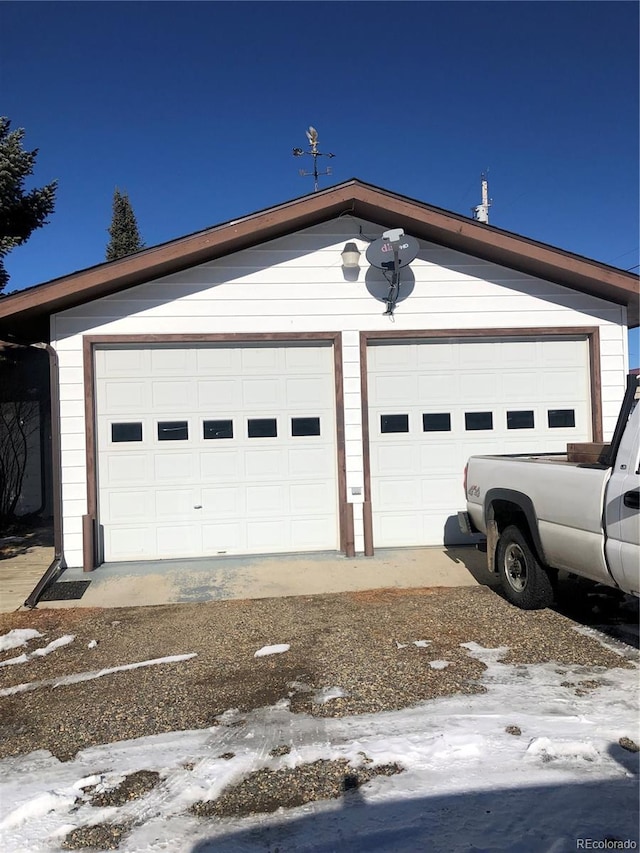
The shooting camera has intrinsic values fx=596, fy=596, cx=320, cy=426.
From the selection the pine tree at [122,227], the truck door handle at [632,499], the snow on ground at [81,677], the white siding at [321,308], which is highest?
the pine tree at [122,227]

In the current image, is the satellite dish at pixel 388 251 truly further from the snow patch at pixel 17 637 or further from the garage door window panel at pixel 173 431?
the snow patch at pixel 17 637

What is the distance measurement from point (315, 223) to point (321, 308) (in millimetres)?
1171

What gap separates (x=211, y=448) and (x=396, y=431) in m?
2.50

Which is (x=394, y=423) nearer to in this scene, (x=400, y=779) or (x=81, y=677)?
(x=81, y=677)

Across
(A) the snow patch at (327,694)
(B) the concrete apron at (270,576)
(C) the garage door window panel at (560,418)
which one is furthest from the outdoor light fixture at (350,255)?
(A) the snow patch at (327,694)

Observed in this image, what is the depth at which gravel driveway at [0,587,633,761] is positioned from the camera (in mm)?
3656

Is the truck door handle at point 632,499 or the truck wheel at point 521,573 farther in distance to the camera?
the truck wheel at point 521,573

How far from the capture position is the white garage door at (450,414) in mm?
8078

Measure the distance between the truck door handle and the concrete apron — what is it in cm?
281

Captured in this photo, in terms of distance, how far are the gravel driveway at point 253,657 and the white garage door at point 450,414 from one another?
1911 millimetres

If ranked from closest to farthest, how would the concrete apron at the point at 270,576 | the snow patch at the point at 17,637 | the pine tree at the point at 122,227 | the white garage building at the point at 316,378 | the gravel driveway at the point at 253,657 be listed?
the gravel driveway at the point at 253,657
the snow patch at the point at 17,637
the concrete apron at the point at 270,576
the white garage building at the point at 316,378
the pine tree at the point at 122,227

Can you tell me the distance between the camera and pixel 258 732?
3373 millimetres

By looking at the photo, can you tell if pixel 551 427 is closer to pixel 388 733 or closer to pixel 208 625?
pixel 208 625

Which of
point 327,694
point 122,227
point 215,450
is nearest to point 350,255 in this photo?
point 215,450
